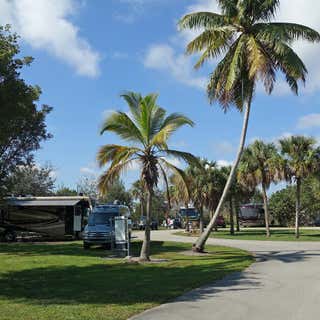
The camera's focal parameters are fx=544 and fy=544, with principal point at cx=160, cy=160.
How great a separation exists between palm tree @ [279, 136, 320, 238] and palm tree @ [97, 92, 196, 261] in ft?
59.9

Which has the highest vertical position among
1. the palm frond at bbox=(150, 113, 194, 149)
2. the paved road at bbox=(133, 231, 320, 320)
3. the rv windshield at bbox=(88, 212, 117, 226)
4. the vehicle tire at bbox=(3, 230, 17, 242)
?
the palm frond at bbox=(150, 113, 194, 149)

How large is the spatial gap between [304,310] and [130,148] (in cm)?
1168

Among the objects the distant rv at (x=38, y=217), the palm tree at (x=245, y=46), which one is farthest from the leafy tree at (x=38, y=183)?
the palm tree at (x=245, y=46)

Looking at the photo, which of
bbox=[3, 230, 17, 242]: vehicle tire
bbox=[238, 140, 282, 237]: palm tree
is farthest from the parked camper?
bbox=[238, 140, 282, 237]: palm tree

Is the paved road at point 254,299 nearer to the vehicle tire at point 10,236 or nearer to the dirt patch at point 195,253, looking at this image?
the dirt patch at point 195,253

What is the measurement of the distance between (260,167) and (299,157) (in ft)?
12.0

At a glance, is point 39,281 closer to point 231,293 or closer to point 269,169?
point 231,293

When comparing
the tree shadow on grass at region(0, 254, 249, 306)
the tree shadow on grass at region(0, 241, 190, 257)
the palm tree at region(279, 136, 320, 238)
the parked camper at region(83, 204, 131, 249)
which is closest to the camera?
the tree shadow on grass at region(0, 254, 249, 306)

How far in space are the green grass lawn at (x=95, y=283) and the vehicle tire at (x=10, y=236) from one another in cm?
1696

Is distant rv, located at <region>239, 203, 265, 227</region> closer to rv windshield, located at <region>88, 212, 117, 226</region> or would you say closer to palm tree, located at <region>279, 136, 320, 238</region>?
palm tree, located at <region>279, 136, 320, 238</region>

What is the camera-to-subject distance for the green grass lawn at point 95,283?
33.6ft

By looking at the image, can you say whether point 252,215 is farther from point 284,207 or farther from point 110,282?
point 110,282

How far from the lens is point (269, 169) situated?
39625mm

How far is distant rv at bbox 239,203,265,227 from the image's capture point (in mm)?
68188
